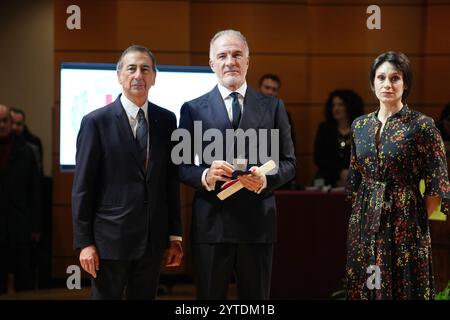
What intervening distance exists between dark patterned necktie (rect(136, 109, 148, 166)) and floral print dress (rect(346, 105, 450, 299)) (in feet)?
3.10

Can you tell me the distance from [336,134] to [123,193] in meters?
2.83

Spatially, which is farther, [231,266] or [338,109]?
[338,109]

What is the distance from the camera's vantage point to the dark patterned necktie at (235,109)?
128 inches

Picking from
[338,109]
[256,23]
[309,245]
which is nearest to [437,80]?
[338,109]

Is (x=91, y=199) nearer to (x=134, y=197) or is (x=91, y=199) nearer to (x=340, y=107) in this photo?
(x=134, y=197)

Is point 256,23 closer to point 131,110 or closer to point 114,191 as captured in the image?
point 131,110

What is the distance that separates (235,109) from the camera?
327cm

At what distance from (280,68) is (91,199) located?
12.6 ft

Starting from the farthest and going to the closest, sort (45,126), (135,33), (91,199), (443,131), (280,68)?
(45,126) → (280,68) → (135,33) → (443,131) → (91,199)

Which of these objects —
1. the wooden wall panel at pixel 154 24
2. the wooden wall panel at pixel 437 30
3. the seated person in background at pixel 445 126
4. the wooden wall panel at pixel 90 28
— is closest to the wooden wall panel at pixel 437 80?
the wooden wall panel at pixel 437 30

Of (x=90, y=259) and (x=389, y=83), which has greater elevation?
(x=389, y=83)

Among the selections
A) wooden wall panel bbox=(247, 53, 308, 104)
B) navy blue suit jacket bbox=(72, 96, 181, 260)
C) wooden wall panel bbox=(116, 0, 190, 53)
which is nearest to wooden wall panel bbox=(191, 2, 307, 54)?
wooden wall panel bbox=(247, 53, 308, 104)

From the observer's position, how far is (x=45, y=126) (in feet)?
28.8

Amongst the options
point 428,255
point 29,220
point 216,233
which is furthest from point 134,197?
point 29,220
